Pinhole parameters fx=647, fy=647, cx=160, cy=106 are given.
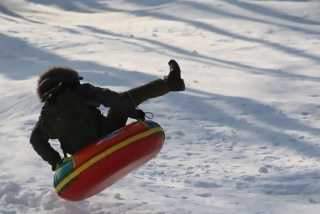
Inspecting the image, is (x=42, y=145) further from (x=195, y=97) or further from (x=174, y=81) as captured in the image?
(x=195, y=97)

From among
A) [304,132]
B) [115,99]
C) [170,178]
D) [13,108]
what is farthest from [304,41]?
[115,99]

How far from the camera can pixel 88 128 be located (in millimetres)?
4801

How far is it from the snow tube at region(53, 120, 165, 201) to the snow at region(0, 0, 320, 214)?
1.27ft

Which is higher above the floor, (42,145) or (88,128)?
(88,128)

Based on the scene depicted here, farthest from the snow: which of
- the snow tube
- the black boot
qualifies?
the black boot

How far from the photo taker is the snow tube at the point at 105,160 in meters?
4.50

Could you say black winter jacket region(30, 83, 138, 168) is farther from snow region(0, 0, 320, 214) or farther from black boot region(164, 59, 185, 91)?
black boot region(164, 59, 185, 91)

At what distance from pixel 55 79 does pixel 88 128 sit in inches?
17.3

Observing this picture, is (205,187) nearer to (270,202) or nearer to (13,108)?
(270,202)

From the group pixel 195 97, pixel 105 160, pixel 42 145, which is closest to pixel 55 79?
pixel 42 145

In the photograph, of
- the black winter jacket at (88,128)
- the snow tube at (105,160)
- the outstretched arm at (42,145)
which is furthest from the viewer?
the outstretched arm at (42,145)

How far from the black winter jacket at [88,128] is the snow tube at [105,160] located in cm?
13

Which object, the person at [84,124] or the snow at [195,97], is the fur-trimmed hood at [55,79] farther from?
the snow at [195,97]

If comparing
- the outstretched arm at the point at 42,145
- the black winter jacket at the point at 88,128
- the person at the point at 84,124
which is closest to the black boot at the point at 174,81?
the person at the point at 84,124
